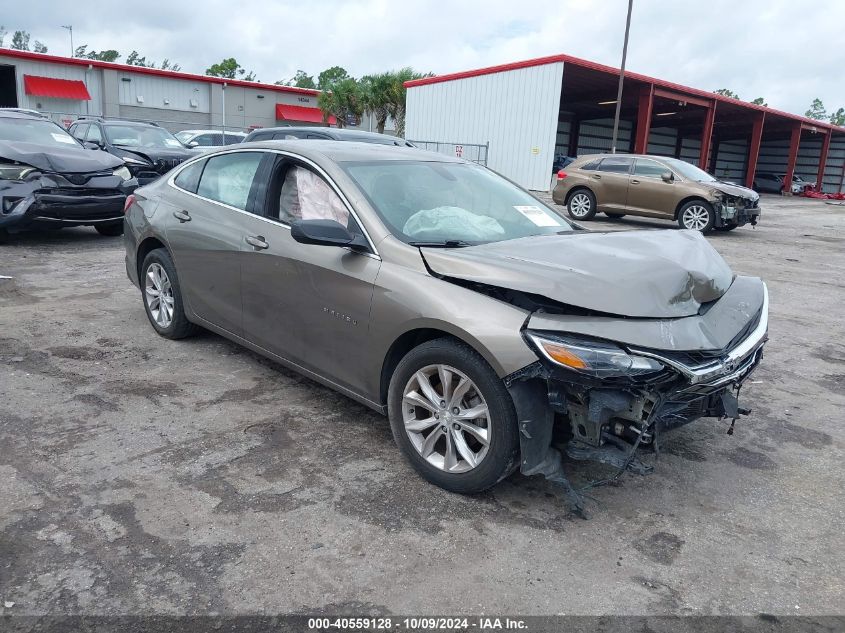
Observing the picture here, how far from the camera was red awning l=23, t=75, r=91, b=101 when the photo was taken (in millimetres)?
36162

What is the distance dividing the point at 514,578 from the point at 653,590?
519 mm

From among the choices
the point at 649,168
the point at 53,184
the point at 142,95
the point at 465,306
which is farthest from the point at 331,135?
the point at 142,95

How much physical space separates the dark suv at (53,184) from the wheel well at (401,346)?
730cm

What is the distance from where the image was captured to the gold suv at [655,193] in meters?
14.1

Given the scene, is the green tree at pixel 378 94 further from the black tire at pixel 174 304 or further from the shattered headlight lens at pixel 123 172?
the black tire at pixel 174 304

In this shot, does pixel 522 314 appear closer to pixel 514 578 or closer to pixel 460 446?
pixel 460 446

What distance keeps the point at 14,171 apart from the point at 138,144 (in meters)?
5.53

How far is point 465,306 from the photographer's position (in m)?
3.04

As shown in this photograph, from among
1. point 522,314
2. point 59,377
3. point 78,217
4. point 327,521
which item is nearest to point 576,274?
point 522,314

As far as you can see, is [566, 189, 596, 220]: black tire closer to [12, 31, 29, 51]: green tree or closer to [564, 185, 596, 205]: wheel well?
[564, 185, 596, 205]: wheel well

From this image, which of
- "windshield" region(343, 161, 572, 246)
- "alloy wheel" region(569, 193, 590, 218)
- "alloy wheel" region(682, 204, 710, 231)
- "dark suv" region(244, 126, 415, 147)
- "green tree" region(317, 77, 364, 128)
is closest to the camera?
"windshield" region(343, 161, 572, 246)

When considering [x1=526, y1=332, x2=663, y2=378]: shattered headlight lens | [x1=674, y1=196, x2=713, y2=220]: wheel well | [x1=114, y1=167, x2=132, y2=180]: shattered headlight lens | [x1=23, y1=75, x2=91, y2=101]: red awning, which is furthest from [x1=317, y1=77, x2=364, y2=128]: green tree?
[x1=526, y1=332, x2=663, y2=378]: shattered headlight lens

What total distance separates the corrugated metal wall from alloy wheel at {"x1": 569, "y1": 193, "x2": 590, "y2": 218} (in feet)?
29.7

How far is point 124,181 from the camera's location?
972 centimetres
